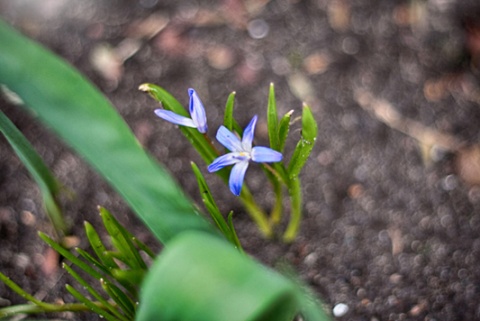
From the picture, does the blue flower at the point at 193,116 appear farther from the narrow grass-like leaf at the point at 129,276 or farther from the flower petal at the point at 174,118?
the narrow grass-like leaf at the point at 129,276

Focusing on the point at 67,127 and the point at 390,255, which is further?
the point at 390,255

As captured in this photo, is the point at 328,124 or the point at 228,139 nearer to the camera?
the point at 228,139

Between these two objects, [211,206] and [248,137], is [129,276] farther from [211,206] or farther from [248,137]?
[248,137]

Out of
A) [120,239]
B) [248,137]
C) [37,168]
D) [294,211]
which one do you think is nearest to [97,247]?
[120,239]

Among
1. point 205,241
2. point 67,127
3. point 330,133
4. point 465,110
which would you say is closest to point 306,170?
point 330,133

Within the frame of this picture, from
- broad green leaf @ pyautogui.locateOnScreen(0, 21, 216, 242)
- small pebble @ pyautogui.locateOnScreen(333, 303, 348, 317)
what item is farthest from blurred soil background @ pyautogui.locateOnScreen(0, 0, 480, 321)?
broad green leaf @ pyautogui.locateOnScreen(0, 21, 216, 242)

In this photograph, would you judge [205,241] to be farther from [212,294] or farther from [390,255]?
[390,255]
